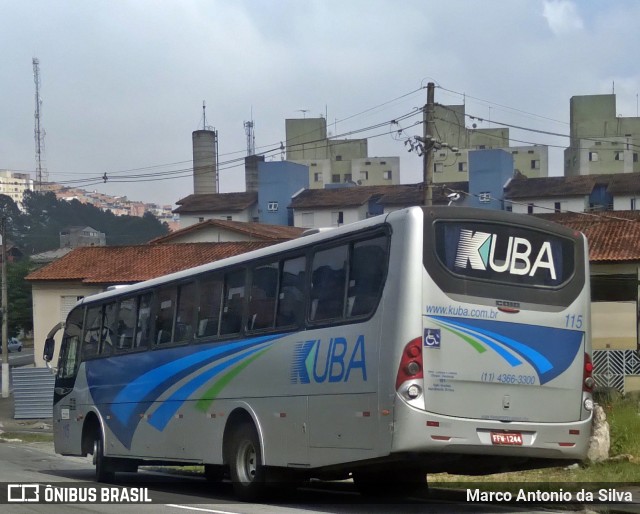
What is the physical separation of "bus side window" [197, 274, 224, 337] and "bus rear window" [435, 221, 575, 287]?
14.2 ft

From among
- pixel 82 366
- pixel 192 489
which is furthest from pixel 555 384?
pixel 82 366

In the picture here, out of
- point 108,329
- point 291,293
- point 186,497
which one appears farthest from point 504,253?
point 108,329

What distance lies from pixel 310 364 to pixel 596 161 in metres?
99.5

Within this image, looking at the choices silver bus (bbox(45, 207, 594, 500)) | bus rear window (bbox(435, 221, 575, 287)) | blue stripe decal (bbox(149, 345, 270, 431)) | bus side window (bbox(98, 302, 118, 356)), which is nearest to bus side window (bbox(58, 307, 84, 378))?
bus side window (bbox(98, 302, 118, 356))

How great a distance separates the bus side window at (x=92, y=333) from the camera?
18422 mm

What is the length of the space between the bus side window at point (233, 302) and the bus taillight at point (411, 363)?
12.2ft

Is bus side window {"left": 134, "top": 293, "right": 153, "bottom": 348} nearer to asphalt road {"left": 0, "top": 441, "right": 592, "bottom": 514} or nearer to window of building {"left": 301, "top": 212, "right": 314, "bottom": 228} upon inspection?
asphalt road {"left": 0, "top": 441, "right": 592, "bottom": 514}

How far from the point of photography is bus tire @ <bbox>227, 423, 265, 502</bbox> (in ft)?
42.8

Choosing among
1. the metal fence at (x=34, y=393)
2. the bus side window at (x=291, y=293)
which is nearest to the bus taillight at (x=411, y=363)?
the bus side window at (x=291, y=293)

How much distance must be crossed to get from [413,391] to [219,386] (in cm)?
427

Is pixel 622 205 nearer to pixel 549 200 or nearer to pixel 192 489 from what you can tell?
pixel 549 200

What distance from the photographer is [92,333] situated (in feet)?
61.2

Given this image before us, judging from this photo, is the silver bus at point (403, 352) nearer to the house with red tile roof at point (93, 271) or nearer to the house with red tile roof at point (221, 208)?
the house with red tile roof at point (93, 271)

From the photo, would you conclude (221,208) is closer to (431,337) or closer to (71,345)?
(71,345)
